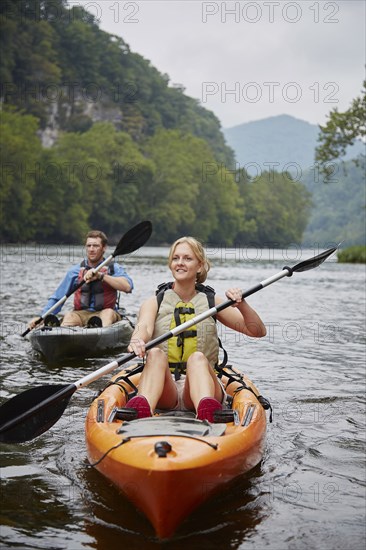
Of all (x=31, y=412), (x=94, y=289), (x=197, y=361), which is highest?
(x=94, y=289)

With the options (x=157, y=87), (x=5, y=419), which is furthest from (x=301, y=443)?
(x=157, y=87)

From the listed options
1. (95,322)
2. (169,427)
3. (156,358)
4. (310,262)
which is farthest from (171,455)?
(95,322)

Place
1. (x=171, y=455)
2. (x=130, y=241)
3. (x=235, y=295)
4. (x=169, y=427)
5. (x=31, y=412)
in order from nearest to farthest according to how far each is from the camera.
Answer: (x=171, y=455) < (x=169, y=427) < (x=31, y=412) < (x=235, y=295) < (x=130, y=241)

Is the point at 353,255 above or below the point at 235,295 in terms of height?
below

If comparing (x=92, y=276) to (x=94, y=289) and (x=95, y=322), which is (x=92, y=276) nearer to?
(x=94, y=289)

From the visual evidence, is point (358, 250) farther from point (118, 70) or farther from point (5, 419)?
point (118, 70)

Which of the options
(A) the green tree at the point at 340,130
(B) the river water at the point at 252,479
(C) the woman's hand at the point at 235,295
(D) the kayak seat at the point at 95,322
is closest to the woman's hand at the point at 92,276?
(D) the kayak seat at the point at 95,322

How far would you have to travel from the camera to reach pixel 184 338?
411 cm

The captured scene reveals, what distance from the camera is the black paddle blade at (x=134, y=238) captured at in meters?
6.89

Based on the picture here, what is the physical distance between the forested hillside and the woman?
111ft

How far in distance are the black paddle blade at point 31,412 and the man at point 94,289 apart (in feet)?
9.83

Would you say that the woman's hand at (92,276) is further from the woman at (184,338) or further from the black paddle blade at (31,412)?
the black paddle blade at (31,412)

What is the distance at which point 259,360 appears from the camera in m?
7.47

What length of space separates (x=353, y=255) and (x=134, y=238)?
2300 centimetres
